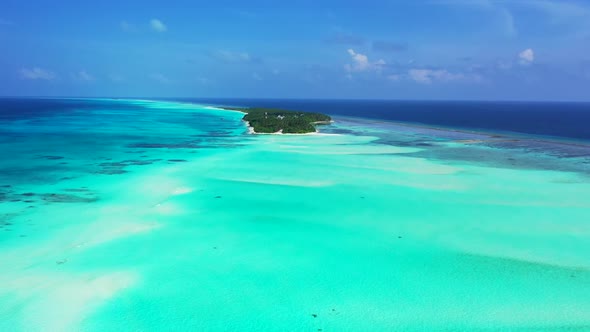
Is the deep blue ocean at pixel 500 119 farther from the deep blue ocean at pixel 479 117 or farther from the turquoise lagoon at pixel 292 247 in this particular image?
the turquoise lagoon at pixel 292 247

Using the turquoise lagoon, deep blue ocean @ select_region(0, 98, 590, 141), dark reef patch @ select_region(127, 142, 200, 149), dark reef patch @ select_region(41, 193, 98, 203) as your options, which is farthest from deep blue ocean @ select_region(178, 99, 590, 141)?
dark reef patch @ select_region(41, 193, 98, 203)

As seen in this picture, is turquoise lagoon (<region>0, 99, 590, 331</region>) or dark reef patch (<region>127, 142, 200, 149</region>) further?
dark reef patch (<region>127, 142, 200, 149</region>)

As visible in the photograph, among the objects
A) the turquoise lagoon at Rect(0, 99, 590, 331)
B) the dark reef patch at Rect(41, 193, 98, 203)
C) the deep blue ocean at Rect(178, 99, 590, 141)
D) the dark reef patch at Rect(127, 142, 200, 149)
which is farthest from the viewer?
the deep blue ocean at Rect(178, 99, 590, 141)

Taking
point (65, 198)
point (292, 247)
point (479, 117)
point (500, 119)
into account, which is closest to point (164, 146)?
point (65, 198)

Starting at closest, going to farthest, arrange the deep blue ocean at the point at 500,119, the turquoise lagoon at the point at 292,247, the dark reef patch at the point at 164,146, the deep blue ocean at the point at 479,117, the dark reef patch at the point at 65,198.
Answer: the turquoise lagoon at the point at 292,247, the dark reef patch at the point at 65,198, the dark reef patch at the point at 164,146, the deep blue ocean at the point at 500,119, the deep blue ocean at the point at 479,117

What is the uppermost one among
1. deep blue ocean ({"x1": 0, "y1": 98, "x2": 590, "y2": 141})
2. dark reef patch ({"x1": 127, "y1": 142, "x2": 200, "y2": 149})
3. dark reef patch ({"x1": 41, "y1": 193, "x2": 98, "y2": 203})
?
deep blue ocean ({"x1": 0, "y1": 98, "x2": 590, "y2": 141})

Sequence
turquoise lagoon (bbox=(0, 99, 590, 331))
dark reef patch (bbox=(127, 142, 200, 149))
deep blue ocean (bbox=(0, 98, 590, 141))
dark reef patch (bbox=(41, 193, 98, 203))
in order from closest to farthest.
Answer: turquoise lagoon (bbox=(0, 99, 590, 331)) < dark reef patch (bbox=(41, 193, 98, 203)) < dark reef patch (bbox=(127, 142, 200, 149)) < deep blue ocean (bbox=(0, 98, 590, 141))

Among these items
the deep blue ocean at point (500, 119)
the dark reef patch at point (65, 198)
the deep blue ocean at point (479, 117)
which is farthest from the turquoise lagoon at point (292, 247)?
the deep blue ocean at point (479, 117)

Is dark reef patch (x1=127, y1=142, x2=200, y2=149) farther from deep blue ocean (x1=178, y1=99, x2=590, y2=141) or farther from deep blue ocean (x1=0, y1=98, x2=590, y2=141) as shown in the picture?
deep blue ocean (x1=178, y1=99, x2=590, y2=141)

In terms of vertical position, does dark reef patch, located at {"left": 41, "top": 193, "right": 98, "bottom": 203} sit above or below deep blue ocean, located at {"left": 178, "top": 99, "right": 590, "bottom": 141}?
below

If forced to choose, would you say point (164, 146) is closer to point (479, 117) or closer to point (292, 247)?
point (292, 247)
